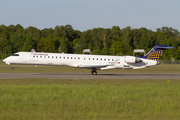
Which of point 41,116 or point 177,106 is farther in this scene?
point 177,106

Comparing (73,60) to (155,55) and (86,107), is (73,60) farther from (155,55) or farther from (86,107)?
(86,107)

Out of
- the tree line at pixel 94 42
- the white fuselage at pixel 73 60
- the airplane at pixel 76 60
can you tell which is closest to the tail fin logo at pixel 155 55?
the airplane at pixel 76 60

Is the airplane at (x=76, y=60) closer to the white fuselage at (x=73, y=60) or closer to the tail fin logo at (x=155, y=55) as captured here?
the white fuselage at (x=73, y=60)

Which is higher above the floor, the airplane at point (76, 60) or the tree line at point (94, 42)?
the tree line at point (94, 42)

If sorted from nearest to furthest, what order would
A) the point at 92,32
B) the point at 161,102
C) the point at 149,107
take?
the point at 149,107 → the point at 161,102 → the point at 92,32

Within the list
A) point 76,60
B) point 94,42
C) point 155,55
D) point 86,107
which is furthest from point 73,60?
point 94,42

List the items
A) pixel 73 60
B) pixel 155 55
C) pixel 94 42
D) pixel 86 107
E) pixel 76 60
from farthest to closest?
pixel 94 42, pixel 155 55, pixel 76 60, pixel 73 60, pixel 86 107

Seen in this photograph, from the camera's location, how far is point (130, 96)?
1250 cm

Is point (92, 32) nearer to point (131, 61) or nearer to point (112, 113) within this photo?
point (131, 61)

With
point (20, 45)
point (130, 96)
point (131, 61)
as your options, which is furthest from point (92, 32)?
point (130, 96)

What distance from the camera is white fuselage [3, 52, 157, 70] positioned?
28.6 meters

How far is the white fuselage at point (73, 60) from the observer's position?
2861 centimetres

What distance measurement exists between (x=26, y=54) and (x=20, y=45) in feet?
267

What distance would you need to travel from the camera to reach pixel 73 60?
2883 cm
